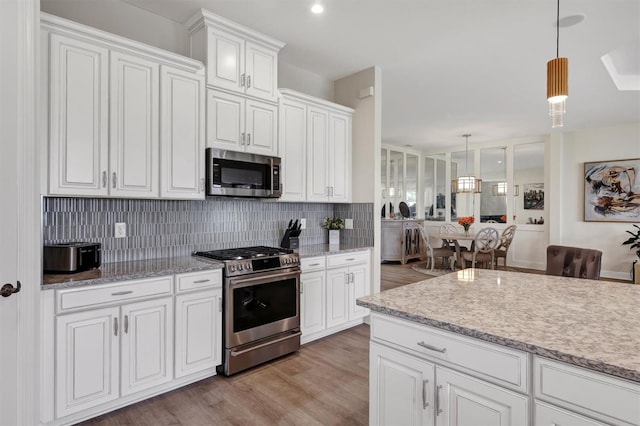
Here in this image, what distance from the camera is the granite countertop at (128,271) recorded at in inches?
80.0

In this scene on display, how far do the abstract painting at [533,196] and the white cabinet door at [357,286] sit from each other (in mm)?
5549

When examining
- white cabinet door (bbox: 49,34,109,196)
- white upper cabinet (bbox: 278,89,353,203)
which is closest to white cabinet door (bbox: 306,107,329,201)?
white upper cabinet (bbox: 278,89,353,203)

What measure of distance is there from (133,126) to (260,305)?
5.37ft

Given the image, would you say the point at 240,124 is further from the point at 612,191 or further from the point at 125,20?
the point at 612,191

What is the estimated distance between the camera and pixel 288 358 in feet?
10.1

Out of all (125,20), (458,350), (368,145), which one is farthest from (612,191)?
(125,20)

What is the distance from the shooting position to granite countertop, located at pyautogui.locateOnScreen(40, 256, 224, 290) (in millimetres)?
2033

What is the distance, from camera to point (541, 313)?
1432mm

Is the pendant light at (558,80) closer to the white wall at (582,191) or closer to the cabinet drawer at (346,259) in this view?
the cabinet drawer at (346,259)

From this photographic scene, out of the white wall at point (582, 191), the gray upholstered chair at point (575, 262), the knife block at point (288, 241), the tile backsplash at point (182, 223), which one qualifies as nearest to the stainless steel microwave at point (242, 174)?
the tile backsplash at point (182, 223)

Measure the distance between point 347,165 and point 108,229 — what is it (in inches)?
97.0

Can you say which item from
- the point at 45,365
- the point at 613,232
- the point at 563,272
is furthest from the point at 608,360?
the point at 613,232

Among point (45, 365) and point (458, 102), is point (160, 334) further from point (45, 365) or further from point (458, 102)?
point (458, 102)

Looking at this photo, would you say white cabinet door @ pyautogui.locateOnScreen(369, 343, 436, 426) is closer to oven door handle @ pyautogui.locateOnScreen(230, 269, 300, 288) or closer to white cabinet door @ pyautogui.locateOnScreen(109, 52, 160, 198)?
oven door handle @ pyautogui.locateOnScreen(230, 269, 300, 288)
